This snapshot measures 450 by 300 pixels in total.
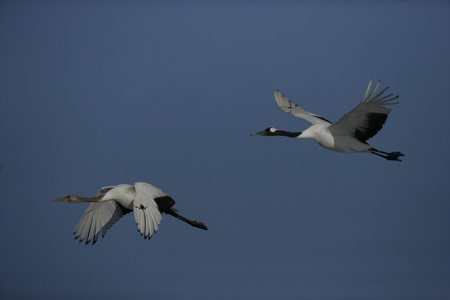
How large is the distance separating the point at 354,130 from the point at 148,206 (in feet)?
10.7

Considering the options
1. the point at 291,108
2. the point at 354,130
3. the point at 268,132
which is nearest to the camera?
the point at 354,130

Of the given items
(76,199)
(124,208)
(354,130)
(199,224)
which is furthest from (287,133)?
(76,199)

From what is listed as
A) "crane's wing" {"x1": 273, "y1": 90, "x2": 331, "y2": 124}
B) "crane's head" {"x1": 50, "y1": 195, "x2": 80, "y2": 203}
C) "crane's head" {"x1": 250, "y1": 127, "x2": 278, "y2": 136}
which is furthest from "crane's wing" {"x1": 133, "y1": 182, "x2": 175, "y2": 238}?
"crane's wing" {"x1": 273, "y1": 90, "x2": 331, "y2": 124}

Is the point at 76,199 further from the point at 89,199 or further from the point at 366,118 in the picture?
the point at 366,118

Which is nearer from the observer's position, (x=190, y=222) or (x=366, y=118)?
(x=366, y=118)

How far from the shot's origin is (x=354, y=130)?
9758 mm

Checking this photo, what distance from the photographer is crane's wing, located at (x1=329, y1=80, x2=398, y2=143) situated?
30.1 ft

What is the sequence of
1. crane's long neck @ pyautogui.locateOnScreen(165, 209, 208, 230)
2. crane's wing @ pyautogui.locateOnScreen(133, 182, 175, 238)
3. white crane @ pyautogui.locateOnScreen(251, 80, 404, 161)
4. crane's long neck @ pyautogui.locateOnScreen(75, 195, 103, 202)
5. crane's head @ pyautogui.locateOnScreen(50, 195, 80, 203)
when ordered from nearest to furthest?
crane's wing @ pyautogui.locateOnScreen(133, 182, 175, 238) → white crane @ pyautogui.locateOnScreen(251, 80, 404, 161) → crane's long neck @ pyautogui.locateOnScreen(75, 195, 103, 202) → crane's head @ pyautogui.locateOnScreen(50, 195, 80, 203) → crane's long neck @ pyautogui.locateOnScreen(165, 209, 208, 230)

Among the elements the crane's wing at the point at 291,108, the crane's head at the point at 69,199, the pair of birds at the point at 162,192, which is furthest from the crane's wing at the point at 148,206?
the crane's wing at the point at 291,108

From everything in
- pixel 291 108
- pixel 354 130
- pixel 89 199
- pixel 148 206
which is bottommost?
pixel 148 206

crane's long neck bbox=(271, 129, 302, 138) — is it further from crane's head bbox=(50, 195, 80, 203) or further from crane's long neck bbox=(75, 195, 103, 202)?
crane's head bbox=(50, 195, 80, 203)

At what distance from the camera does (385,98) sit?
916cm

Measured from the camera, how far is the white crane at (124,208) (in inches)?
346

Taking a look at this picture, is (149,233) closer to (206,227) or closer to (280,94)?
(206,227)
